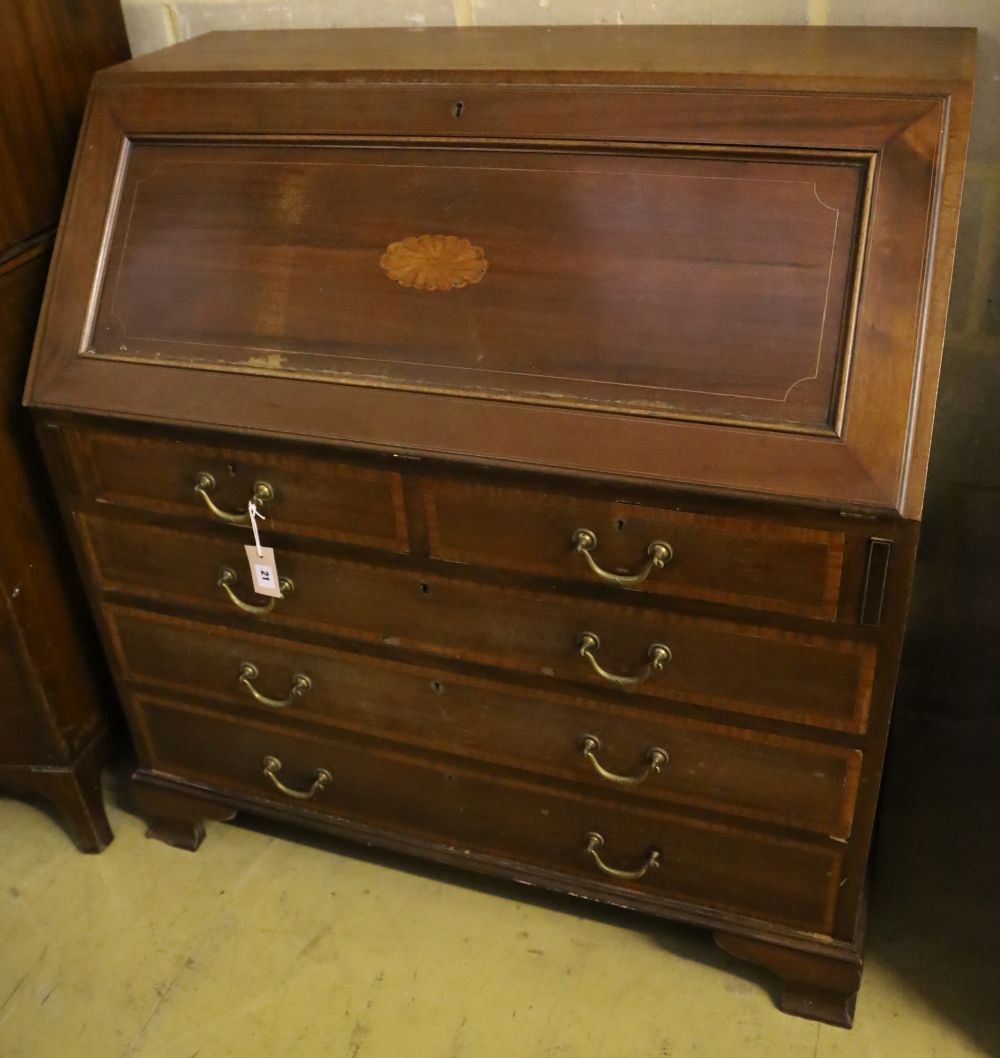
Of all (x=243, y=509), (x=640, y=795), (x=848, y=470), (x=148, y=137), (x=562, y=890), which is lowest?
(x=562, y=890)

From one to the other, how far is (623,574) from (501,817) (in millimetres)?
472

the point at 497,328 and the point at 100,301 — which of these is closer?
the point at 497,328

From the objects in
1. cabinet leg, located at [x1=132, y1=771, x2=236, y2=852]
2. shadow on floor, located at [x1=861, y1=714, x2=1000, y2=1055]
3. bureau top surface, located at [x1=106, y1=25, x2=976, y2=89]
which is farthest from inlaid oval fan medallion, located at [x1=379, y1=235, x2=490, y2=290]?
shadow on floor, located at [x1=861, y1=714, x2=1000, y2=1055]

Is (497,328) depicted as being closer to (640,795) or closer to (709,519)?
(709,519)

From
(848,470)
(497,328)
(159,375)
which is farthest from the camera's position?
(159,375)

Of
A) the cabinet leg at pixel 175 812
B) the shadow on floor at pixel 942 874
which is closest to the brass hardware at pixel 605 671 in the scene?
the shadow on floor at pixel 942 874

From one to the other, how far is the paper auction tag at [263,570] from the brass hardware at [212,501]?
4 centimetres

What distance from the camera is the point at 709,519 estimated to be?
1.16 metres

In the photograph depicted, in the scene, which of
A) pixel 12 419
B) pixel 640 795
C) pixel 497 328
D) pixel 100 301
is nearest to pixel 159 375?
pixel 100 301

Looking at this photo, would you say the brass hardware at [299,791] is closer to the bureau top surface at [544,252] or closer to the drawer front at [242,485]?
the drawer front at [242,485]

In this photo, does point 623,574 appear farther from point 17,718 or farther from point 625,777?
point 17,718

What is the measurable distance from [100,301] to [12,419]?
21 centimetres

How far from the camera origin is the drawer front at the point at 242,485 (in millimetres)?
1306

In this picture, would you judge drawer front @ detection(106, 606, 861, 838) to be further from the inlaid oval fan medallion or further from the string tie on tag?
the inlaid oval fan medallion
